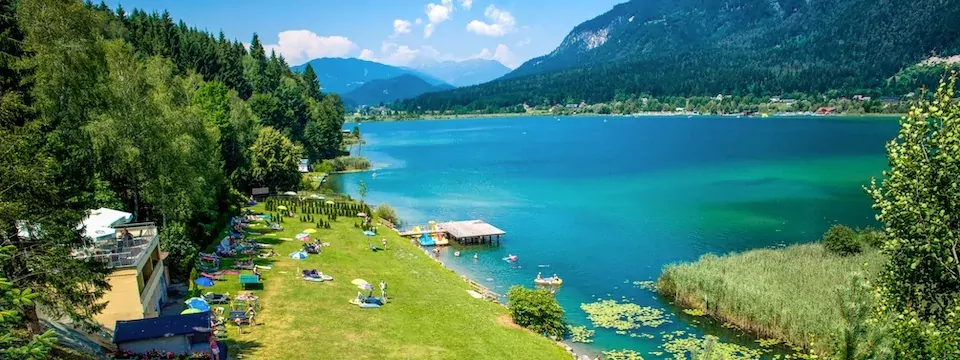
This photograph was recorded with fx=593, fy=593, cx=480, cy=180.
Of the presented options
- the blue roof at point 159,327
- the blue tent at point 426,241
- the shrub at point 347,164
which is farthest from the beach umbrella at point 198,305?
the shrub at point 347,164

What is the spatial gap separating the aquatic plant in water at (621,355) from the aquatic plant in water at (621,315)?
3429 mm

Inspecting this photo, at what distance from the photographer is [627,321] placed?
117 feet

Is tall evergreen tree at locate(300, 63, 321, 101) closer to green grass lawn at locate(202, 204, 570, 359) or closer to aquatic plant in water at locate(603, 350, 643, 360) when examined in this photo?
green grass lawn at locate(202, 204, 570, 359)

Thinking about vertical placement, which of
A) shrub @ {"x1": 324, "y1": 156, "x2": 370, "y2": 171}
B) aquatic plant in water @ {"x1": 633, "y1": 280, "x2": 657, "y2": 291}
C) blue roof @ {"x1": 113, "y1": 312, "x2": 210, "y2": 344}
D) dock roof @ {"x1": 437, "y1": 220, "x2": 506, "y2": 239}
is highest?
blue roof @ {"x1": 113, "y1": 312, "x2": 210, "y2": 344}

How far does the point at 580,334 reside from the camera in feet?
110

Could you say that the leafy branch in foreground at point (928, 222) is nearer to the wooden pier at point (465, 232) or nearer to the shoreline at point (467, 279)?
the shoreline at point (467, 279)

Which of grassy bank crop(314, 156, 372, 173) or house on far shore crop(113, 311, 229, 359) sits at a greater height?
house on far shore crop(113, 311, 229, 359)

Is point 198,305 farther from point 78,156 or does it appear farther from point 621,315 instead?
point 621,315

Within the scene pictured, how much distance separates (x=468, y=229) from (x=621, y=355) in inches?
1140

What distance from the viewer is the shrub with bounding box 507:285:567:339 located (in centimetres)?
3288

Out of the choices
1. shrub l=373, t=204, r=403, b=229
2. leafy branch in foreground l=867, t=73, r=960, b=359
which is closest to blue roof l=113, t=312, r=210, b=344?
leafy branch in foreground l=867, t=73, r=960, b=359

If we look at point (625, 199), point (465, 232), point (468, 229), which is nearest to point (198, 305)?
point (465, 232)

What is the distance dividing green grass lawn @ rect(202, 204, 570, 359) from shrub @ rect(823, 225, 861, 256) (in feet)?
83.7

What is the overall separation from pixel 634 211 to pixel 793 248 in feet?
85.7
